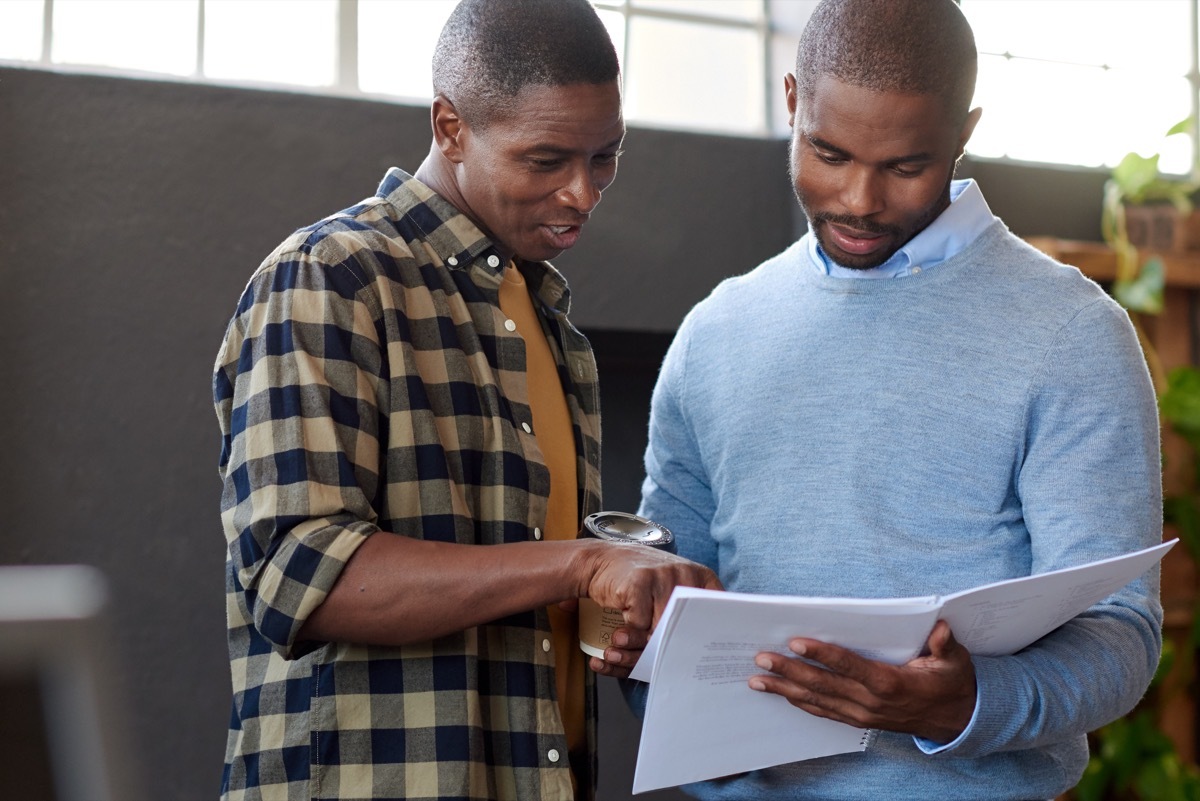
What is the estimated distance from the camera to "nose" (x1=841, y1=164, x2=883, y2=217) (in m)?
1.47

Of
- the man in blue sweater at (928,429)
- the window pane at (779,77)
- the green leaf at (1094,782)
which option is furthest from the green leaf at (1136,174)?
the man in blue sweater at (928,429)

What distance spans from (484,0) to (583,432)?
0.54 meters

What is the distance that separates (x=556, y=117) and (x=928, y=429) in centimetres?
57

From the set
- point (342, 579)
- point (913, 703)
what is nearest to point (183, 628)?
point (342, 579)

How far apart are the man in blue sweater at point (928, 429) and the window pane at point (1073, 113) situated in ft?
7.14

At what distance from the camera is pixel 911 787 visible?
1.41 m

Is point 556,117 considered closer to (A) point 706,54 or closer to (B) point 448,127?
(B) point 448,127

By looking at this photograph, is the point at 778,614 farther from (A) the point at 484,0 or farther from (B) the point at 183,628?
(B) the point at 183,628

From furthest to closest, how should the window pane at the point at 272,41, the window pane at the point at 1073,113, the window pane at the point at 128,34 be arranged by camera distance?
the window pane at the point at 1073,113
the window pane at the point at 272,41
the window pane at the point at 128,34

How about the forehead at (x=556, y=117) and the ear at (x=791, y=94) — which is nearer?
the forehead at (x=556, y=117)

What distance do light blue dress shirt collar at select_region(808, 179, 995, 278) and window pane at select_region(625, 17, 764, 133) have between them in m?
1.71

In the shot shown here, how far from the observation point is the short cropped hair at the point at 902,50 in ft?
4.75

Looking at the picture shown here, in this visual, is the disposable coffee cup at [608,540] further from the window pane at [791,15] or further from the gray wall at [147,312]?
the window pane at [791,15]

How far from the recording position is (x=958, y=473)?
1.43 m
